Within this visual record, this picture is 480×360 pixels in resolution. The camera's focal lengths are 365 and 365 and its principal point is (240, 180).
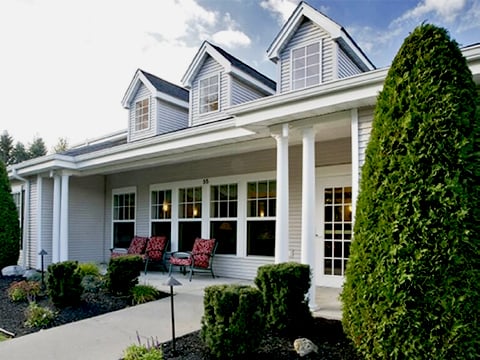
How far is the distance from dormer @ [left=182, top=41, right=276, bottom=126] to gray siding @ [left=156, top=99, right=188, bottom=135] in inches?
43.8

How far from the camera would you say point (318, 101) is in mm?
4406

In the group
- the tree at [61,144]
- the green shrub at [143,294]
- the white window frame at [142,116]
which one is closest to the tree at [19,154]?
the tree at [61,144]

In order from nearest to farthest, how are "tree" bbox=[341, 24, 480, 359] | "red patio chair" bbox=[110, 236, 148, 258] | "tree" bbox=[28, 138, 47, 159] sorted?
"tree" bbox=[341, 24, 480, 359]
"red patio chair" bbox=[110, 236, 148, 258]
"tree" bbox=[28, 138, 47, 159]

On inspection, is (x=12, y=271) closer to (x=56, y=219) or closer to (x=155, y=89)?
(x=56, y=219)

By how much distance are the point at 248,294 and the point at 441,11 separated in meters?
7.32

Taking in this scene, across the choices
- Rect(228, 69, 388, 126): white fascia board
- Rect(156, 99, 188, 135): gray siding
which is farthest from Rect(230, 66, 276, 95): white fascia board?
Rect(228, 69, 388, 126): white fascia board

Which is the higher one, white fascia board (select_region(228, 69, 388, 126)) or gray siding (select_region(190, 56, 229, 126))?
gray siding (select_region(190, 56, 229, 126))

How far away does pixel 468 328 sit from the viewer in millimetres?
2326

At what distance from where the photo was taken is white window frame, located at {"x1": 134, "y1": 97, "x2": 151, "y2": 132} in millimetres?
9320

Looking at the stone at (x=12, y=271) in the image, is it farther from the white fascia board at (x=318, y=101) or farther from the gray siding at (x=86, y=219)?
the white fascia board at (x=318, y=101)

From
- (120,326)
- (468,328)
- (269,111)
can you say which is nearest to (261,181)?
(269,111)

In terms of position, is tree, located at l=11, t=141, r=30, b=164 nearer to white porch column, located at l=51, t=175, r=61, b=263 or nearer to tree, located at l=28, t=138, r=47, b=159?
tree, located at l=28, t=138, r=47, b=159

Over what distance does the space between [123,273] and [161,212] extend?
363 centimetres

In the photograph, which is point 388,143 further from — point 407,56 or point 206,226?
point 206,226
